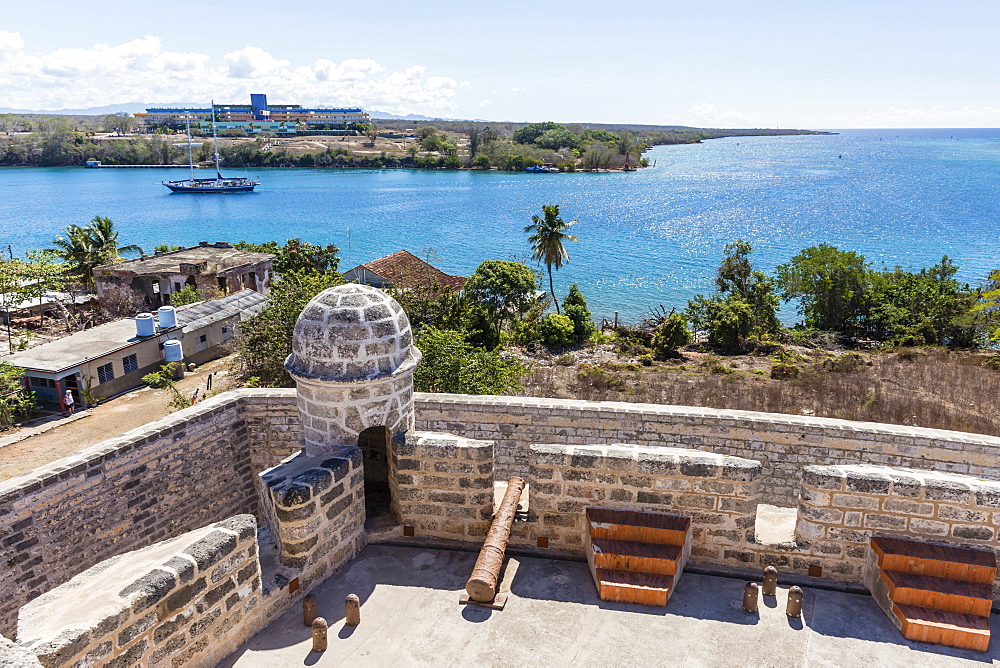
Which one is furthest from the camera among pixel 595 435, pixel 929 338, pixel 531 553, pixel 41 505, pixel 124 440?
pixel 929 338

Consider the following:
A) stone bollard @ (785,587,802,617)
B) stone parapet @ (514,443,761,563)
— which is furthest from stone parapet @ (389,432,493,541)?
stone bollard @ (785,587,802,617)

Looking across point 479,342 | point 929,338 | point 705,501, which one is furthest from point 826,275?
point 705,501

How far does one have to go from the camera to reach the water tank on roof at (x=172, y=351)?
23938 millimetres

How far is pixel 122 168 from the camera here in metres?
153

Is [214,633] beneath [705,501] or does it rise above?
beneath

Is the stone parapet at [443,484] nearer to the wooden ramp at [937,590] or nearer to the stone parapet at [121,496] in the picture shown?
the wooden ramp at [937,590]

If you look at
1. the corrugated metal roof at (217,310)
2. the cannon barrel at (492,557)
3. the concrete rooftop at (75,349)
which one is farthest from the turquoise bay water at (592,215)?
the cannon barrel at (492,557)

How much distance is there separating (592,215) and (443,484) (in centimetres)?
8774

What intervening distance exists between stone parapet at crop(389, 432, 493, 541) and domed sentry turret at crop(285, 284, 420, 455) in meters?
0.35

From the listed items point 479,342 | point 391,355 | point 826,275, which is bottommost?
point 479,342

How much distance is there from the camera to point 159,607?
4.63 meters

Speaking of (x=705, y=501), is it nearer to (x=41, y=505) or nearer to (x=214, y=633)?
(x=214, y=633)

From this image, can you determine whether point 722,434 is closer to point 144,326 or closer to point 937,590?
point 937,590

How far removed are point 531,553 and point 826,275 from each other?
115 feet
